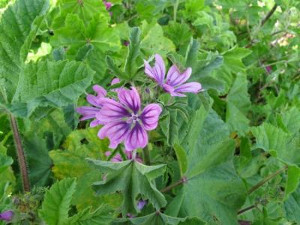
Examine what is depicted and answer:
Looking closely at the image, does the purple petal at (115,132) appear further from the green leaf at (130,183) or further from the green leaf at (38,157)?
the green leaf at (38,157)

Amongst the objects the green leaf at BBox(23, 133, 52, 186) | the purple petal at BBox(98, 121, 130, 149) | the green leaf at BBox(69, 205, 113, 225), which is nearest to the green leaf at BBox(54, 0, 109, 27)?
the green leaf at BBox(23, 133, 52, 186)

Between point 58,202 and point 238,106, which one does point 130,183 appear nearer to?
point 58,202

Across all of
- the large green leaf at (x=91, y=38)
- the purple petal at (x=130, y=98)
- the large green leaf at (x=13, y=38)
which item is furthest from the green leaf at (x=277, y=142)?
the large green leaf at (x=13, y=38)

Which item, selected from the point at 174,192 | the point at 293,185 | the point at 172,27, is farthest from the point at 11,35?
the point at 172,27

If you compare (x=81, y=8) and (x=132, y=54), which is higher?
(x=132, y=54)

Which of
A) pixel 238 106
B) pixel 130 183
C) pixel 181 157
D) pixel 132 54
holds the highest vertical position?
pixel 132 54

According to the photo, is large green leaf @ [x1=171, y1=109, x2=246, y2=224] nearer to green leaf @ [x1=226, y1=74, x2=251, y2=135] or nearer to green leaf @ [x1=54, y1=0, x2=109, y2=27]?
green leaf @ [x1=226, y1=74, x2=251, y2=135]

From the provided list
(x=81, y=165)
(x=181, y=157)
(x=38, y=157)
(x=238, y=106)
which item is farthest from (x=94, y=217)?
(x=238, y=106)
